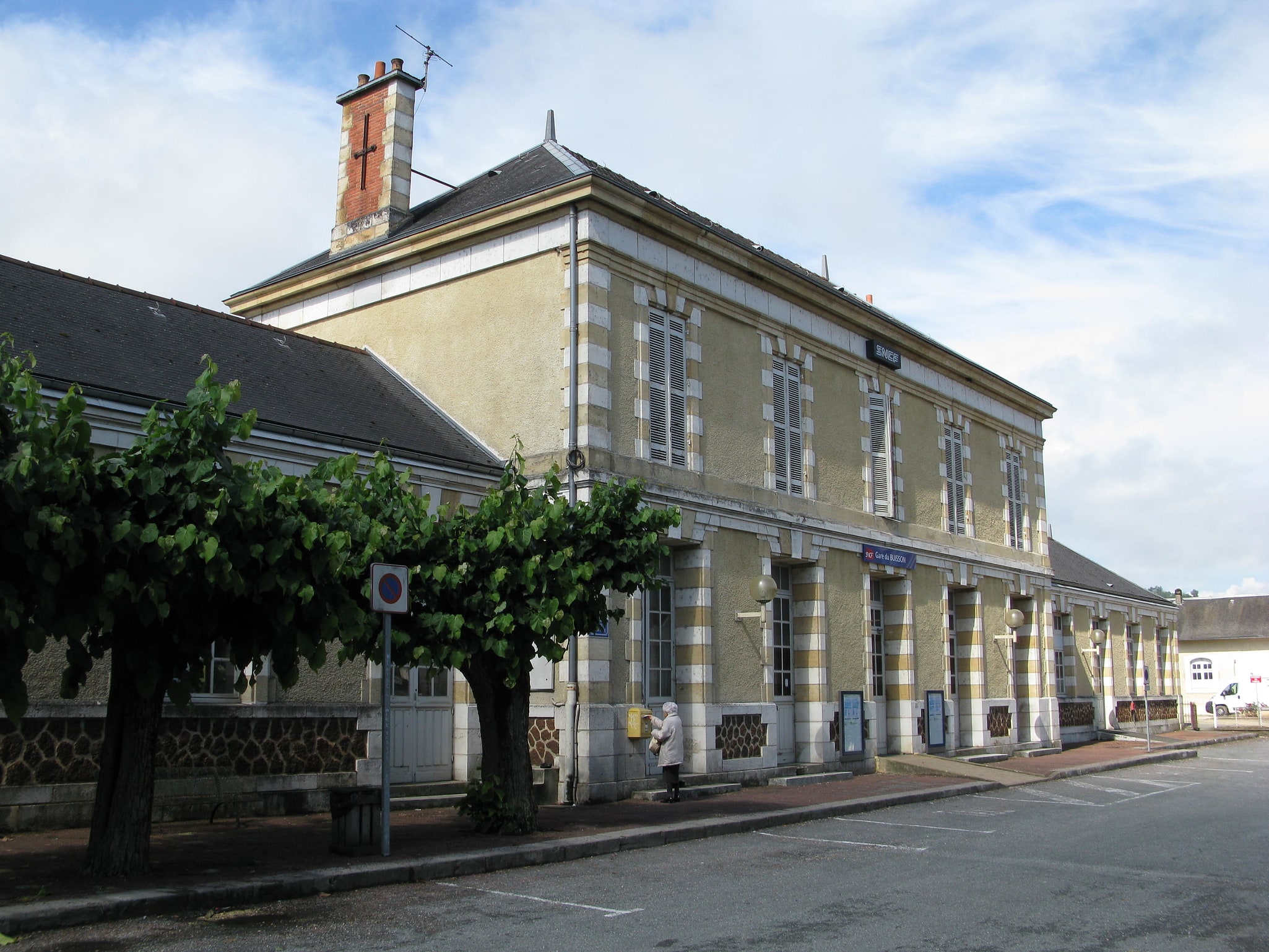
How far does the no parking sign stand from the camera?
9773mm

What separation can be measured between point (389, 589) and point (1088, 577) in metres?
28.8

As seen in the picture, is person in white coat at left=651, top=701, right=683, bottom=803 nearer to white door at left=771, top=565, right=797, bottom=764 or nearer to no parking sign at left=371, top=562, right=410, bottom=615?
white door at left=771, top=565, right=797, bottom=764

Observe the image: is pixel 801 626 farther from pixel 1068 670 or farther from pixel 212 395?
pixel 1068 670

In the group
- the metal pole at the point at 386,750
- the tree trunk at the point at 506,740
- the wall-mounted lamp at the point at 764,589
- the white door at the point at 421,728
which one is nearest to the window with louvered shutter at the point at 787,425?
the wall-mounted lamp at the point at 764,589

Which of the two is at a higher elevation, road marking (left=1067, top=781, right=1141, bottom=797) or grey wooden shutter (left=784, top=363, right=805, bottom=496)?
grey wooden shutter (left=784, top=363, right=805, bottom=496)

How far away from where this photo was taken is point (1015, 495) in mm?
27766

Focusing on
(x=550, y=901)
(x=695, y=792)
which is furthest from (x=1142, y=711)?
(x=550, y=901)

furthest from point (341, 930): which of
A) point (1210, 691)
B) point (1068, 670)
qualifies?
point (1210, 691)

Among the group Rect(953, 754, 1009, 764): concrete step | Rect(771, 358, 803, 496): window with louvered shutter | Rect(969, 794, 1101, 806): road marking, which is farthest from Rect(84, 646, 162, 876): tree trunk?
Rect(953, 754, 1009, 764): concrete step

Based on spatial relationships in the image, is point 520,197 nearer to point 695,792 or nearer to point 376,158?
point 376,158

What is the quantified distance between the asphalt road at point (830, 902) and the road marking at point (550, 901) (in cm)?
2

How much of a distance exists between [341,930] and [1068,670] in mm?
27522

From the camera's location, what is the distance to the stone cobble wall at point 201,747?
10852 millimetres

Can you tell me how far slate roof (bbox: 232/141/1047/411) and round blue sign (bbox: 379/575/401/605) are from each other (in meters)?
7.63
